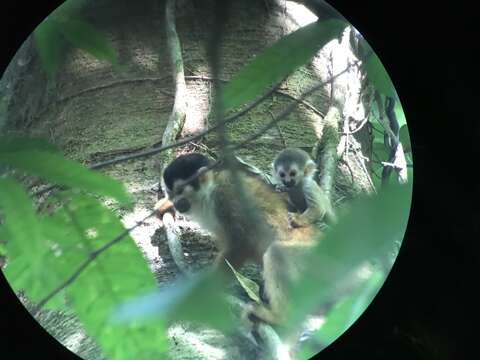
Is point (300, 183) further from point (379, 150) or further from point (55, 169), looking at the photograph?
point (55, 169)

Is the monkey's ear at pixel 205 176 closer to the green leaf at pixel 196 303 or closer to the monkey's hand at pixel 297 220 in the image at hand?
the monkey's hand at pixel 297 220

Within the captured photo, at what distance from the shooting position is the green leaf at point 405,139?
3.77 feet

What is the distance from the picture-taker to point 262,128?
119cm

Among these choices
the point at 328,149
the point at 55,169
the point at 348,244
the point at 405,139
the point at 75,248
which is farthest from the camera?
the point at 328,149

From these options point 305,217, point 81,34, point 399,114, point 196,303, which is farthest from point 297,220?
point 196,303

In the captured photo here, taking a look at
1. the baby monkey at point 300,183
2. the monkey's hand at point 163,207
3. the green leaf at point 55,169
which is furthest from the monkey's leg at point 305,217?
the green leaf at point 55,169

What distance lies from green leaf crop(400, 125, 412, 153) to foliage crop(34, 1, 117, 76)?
529 millimetres

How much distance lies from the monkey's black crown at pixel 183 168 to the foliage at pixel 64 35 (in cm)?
24

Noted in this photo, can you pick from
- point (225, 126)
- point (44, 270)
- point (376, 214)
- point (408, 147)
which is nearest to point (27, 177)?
point (44, 270)

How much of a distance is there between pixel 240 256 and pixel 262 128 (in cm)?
23

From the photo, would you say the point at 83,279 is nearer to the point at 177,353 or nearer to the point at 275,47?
the point at 177,353

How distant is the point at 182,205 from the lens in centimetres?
132

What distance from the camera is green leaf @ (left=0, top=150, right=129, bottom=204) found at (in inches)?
32.2

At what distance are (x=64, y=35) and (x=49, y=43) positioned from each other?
45mm
